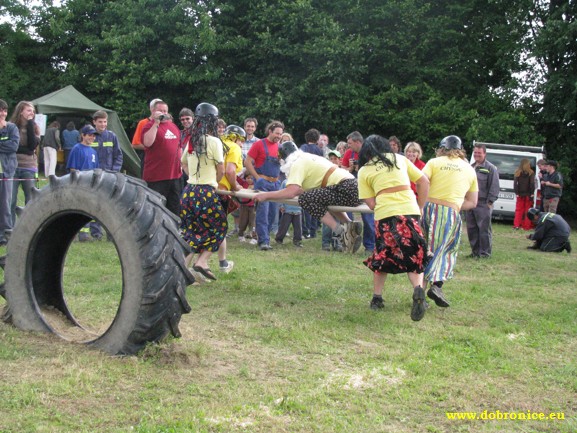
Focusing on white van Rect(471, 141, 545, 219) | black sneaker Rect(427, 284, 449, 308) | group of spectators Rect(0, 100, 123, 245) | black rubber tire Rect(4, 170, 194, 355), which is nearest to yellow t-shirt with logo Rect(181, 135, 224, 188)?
black rubber tire Rect(4, 170, 194, 355)

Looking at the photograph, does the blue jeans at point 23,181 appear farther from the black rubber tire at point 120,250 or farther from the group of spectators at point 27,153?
the black rubber tire at point 120,250

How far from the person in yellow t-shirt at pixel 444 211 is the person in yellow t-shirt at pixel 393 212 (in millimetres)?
704

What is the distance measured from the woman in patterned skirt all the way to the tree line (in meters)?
15.4

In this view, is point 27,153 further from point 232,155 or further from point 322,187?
point 322,187

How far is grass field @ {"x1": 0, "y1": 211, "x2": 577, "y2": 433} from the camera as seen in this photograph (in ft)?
11.8

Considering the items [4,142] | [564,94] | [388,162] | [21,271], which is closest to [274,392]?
[21,271]

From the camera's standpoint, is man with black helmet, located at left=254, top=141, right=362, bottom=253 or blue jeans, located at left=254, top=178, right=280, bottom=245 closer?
man with black helmet, located at left=254, top=141, right=362, bottom=253

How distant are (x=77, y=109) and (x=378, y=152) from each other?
15.3m

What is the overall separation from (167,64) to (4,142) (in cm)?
1631

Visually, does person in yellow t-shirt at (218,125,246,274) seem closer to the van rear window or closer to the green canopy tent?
the green canopy tent

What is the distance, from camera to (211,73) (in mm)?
23844

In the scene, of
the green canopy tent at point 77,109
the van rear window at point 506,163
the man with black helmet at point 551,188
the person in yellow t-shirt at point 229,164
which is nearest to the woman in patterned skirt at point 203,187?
the person in yellow t-shirt at point 229,164

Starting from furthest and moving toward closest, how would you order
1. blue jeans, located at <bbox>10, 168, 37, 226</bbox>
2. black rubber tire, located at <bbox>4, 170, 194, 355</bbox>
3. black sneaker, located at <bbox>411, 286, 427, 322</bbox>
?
→ blue jeans, located at <bbox>10, 168, 37, 226</bbox>
black sneaker, located at <bbox>411, 286, 427, 322</bbox>
black rubber tire, located at <bbox>4, 170, 194, 355</bbox>

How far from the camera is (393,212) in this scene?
6309mm
